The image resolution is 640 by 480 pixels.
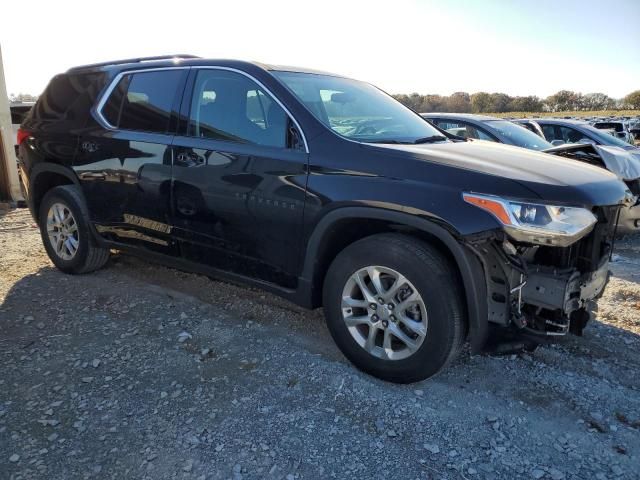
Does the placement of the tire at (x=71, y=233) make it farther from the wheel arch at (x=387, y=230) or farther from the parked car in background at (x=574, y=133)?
the parked car in background at (x=574, y=133)

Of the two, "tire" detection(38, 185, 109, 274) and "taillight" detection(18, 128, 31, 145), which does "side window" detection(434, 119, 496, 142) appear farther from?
"taillight" detection(18, 128, 31, 145)

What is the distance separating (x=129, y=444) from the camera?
99.0 inches

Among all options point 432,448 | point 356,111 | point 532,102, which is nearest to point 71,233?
point 356,111

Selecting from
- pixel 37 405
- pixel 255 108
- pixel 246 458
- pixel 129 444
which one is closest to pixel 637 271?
pixel 255 108

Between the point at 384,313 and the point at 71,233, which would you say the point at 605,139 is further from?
the point at 71,233

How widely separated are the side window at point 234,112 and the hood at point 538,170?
2.50 feet

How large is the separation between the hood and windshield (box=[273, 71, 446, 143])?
0.33 metres

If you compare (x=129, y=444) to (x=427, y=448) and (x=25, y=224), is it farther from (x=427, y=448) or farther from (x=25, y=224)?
(x=25, y=224)

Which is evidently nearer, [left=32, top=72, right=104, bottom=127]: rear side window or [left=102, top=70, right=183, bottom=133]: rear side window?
[left=102, top=70, right=183, bottom=133]: rear side window

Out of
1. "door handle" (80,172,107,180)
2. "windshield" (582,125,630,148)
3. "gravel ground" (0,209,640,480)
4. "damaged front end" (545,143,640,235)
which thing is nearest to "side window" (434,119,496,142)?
"damaged front end" (545,143,640,235)

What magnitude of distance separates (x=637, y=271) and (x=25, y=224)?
7745mm

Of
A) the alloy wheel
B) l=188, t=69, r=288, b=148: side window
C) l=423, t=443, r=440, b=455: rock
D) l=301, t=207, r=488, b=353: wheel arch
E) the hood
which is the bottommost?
l=423, t=443, r=440, b=455: rock

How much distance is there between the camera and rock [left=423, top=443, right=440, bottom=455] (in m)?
2.49

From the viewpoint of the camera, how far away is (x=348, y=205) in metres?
2.95
